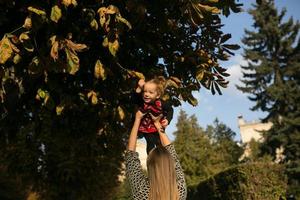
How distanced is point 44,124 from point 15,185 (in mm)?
23360

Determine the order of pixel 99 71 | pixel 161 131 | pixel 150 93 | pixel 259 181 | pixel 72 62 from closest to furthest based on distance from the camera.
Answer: pixel 161 131 → pixel 150 93 → pixel 72 62 → pixel 99 71 → pixel 259 181

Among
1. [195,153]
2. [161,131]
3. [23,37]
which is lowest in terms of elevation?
[161,131]

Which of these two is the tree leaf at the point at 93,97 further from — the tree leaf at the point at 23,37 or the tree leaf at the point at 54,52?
the tree leaf at the point at 23,37

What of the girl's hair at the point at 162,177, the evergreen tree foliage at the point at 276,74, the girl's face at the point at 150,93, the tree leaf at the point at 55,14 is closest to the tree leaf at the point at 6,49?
the tree leaf at the point at 55,14

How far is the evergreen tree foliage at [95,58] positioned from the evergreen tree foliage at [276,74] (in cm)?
2961

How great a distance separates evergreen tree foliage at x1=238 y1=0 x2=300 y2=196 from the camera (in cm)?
3662

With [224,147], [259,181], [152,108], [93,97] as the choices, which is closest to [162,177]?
[152,108]

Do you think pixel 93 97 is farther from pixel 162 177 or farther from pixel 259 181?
pixel 259 181

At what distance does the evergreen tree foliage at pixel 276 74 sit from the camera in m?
36.6

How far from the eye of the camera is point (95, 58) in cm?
693

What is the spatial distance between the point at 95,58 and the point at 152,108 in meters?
2.73

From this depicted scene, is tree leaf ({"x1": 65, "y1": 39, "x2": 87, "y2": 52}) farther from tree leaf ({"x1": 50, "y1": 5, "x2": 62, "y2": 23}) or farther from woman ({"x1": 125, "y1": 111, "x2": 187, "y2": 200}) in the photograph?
woman ({"x1": 125, "y1": 111, "x2": 187, "y2": 200})

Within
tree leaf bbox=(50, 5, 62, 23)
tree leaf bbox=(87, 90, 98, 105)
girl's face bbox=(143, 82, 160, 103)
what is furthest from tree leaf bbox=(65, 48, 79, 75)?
tree leaf bbox=(87, 90, 98, 105)

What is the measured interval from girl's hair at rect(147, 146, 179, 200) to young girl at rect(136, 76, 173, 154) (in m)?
1.13
